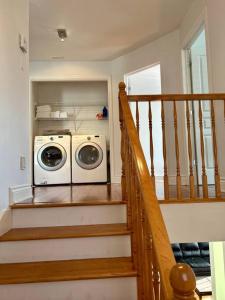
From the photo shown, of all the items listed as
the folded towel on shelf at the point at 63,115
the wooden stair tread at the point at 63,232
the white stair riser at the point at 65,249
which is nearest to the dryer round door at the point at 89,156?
the folded towel on shelf at the point at 63,115

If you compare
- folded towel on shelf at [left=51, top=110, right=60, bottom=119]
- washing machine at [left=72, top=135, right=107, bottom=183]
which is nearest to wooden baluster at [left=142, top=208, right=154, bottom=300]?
washing machine at [left=72, top=135, right=107, bottom=183]

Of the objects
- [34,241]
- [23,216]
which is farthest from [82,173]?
[34,241]

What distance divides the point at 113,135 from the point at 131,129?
12.1 feet

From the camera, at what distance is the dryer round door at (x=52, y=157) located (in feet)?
18.0

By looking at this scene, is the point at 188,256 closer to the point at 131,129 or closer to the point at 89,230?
the point at 89,230

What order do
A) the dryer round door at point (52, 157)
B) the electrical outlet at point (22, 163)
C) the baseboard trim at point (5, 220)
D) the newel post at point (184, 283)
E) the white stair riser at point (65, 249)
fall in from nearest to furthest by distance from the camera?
the newel post at point (184, 283) < the white stair riser at point (65, 249) < the baseboard trim at point (5, 220) < the electrical outlet at point (22, 163) < the dryer round door at point (52, 157)

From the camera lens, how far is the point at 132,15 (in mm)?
3977

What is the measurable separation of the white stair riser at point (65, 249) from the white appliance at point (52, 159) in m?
3.49

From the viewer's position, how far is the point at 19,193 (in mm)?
2557

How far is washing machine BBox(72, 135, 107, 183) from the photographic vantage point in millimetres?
5520

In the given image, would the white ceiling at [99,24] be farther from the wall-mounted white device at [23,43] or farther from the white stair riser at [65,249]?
the white stair riser at [65,249]

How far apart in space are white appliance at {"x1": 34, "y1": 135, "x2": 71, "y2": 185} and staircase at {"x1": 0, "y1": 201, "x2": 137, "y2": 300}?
3.17 metres

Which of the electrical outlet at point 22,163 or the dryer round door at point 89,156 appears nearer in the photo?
the electrical outlet at point 22,163

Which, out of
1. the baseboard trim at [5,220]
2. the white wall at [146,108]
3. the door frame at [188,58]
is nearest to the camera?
the baseboard trim at [5,220]
